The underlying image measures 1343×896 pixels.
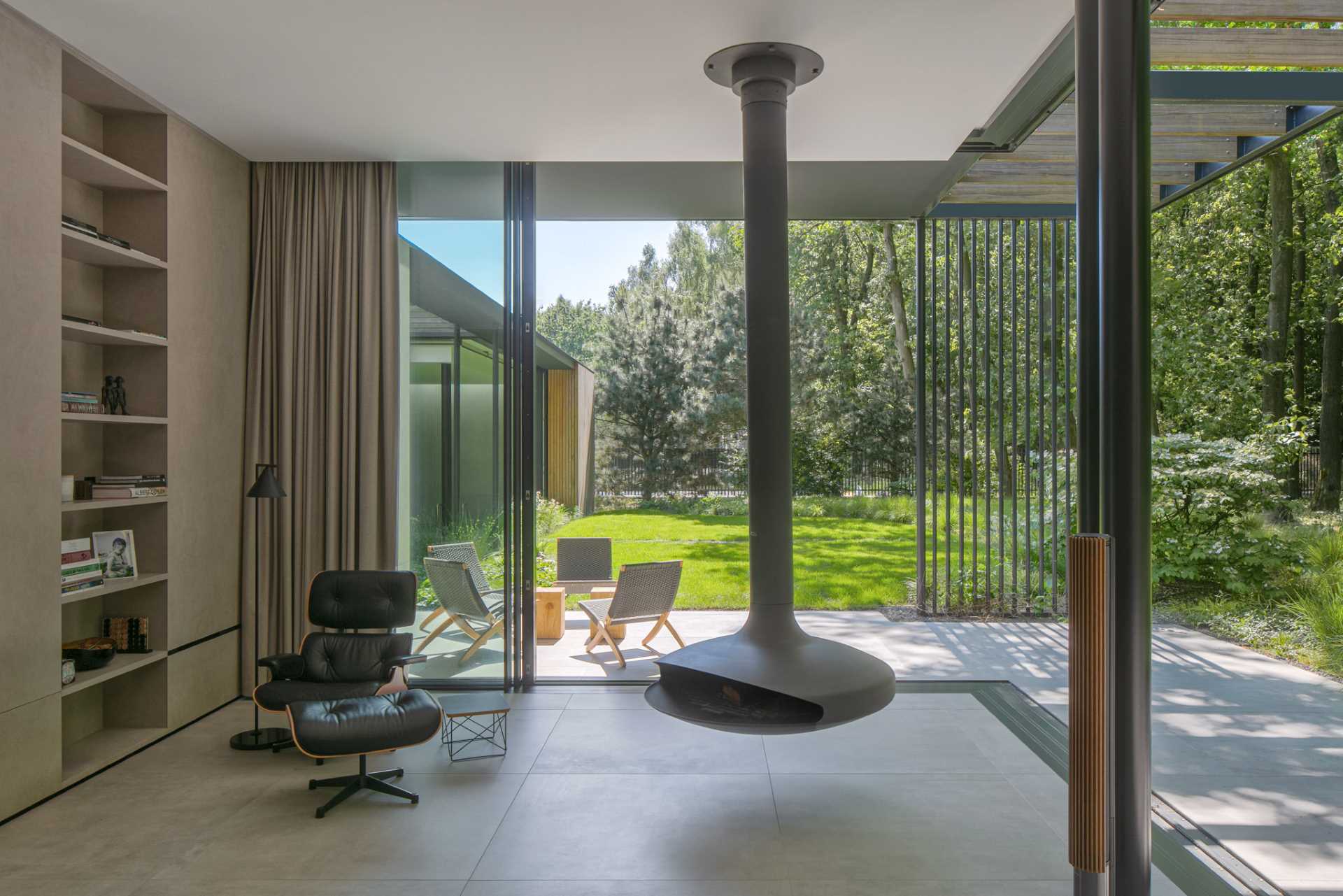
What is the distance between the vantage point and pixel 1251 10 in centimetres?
366

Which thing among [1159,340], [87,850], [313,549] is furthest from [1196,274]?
[87,850]

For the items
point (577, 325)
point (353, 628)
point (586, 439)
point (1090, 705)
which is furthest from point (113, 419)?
point (577, 325)

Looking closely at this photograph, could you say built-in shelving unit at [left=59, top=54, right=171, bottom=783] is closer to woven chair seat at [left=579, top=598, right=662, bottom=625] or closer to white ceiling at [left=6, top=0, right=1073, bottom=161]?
white ceiling at [left=6, top=0, right=1073, bottom=161]

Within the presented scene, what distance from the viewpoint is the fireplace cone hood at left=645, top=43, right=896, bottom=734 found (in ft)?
12.5

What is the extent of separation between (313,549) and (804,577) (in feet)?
24.6

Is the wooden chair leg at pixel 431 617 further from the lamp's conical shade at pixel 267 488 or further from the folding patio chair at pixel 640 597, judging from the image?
the lamp's conical shade at pixel 267 488

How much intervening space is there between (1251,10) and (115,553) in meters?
5.94

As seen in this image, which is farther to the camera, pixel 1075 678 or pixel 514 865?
pixel 514 865

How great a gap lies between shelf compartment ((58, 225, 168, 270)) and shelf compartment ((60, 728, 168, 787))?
2.36m

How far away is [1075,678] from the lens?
2.13m

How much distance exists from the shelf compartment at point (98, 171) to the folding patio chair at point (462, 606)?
260 cm

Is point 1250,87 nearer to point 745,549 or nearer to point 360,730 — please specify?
point 360,730

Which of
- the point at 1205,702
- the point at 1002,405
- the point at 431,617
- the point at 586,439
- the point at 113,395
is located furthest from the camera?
the point at 586,439

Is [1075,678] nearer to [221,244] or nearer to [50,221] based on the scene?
[50,221]
